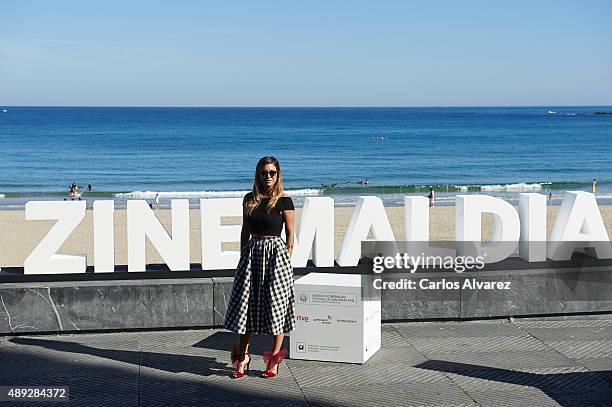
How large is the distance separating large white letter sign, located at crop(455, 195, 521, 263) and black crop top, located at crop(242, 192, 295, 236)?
3.03 meters

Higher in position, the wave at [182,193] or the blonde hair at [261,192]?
the blonde hair at [261,192]

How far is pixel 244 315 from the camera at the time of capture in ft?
24.3

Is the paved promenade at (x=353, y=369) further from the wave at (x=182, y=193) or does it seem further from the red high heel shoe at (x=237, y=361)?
the wave at (x=182, y=193)

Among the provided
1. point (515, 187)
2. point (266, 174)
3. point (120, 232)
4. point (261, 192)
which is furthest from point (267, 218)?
point (515, 187)

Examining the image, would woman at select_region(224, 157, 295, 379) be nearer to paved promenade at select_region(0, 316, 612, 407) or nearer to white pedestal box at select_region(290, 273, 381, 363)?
paved promenade at select_region(0, 316, 612, 407)

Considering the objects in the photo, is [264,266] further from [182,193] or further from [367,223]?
[182,193]

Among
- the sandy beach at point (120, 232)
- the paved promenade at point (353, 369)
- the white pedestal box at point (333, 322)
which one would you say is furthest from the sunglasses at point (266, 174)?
the sandy beach at point (120, 232)

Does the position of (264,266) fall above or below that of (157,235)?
below

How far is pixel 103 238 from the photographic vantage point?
9.40 metres

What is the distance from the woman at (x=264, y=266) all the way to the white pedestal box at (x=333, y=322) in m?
0.64

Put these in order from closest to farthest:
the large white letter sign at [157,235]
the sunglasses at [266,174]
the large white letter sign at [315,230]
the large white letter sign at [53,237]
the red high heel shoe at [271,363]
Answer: the sunglasses at [266,174]
the red high heel shoe at [271,363]
the large white letter sign at [53,237]
the large white letter sign at [157,235]
the large white letter sign at [315,230]

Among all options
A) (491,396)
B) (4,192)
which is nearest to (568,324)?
(491,396)

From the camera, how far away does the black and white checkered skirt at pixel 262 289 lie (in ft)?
24.2

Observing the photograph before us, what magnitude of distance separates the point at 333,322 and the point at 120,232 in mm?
17402
